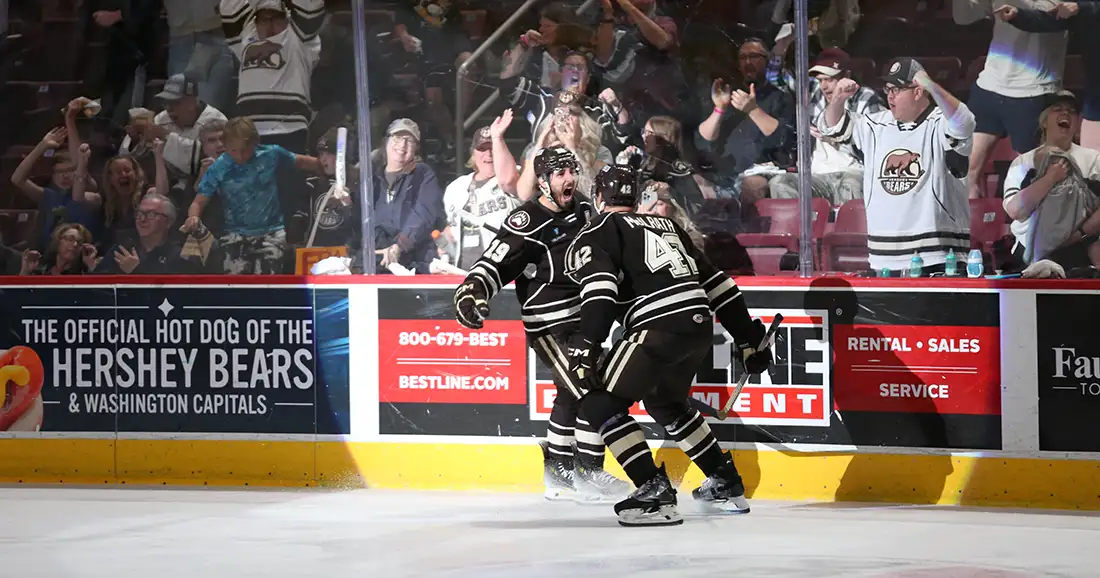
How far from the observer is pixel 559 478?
6.40 m

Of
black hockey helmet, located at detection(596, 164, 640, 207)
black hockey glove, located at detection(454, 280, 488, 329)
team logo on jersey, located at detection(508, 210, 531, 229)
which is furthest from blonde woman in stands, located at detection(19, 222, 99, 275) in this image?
black hockey helmet, located at detection(596, 164, 640, 207)

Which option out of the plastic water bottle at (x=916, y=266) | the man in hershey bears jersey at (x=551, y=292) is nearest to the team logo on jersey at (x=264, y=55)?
the man in hershey bears jersey at (x=551, y=292)

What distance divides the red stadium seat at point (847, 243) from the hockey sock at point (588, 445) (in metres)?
1.29

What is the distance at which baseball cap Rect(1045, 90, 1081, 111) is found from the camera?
20.7ft

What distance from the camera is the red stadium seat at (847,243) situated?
6602 millimetres

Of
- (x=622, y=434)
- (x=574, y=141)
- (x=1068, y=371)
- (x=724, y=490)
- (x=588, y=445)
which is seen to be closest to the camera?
(x=622, y=434)

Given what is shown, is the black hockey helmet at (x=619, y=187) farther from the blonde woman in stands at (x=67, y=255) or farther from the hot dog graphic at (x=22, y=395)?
the hot dog graphic at (x=22, y=395)

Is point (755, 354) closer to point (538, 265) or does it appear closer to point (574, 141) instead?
point (538, 265)

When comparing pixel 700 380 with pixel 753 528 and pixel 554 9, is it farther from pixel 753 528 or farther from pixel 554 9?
pixel 554 9

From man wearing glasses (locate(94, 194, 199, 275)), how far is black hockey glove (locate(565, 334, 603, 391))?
253 centimetres

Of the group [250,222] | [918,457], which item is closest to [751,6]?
[918,457]

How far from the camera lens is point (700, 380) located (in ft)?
21.5

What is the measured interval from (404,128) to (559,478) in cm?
183

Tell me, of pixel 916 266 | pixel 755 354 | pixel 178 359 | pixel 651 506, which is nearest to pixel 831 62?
pixel 916 266
